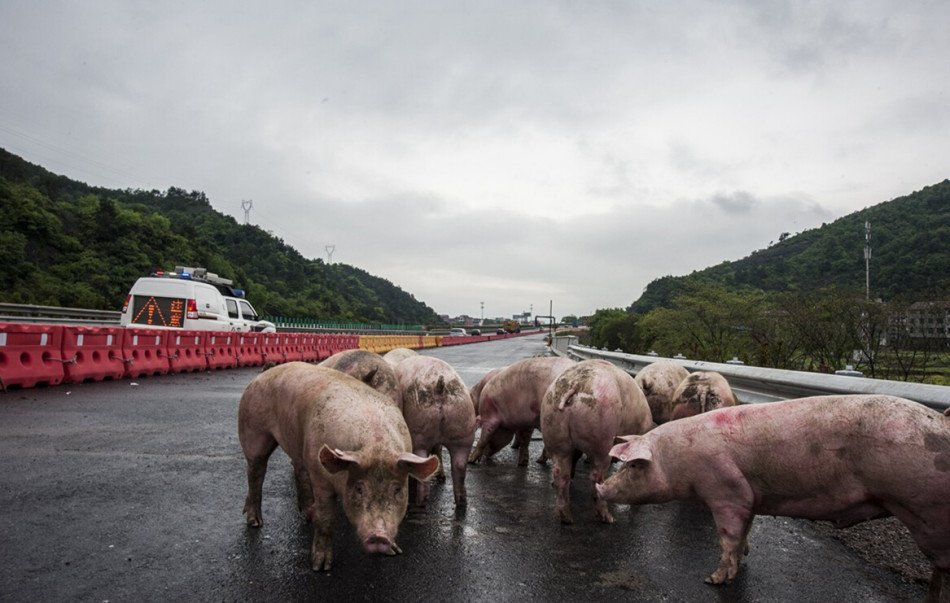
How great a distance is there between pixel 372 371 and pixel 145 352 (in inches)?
390

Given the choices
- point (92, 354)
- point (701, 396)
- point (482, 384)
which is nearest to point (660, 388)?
point (701, 396)

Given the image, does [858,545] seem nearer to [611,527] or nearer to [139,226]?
[611,527]

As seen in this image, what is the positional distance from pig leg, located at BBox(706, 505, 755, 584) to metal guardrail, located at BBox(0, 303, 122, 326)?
76.5 feet

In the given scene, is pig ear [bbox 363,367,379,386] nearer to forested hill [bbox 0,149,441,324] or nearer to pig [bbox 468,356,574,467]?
pig [bbox 468,356,574,467]

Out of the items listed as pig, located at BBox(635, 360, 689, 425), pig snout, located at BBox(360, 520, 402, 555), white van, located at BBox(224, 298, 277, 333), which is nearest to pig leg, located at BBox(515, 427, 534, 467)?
pig, located at BBox(635, 360, 689, 425)

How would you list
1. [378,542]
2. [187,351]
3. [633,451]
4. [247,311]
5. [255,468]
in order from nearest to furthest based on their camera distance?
1. [378,542]
2. [633,451]
3. [255,468]
4. [187,351]
5. [247,311]

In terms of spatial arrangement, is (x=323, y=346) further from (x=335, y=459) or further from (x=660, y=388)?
(x=335, y=459)

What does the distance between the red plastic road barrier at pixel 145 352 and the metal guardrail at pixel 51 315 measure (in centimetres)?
1030

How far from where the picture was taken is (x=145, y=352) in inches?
496

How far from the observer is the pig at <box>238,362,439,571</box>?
2.94m

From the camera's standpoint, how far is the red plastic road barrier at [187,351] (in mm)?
13548

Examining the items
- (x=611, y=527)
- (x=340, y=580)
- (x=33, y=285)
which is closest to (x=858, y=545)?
(x=611, y=527)

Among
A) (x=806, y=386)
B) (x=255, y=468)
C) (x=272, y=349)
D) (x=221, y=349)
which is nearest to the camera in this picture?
(x=255, y=468)

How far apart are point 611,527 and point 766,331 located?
617 inches
